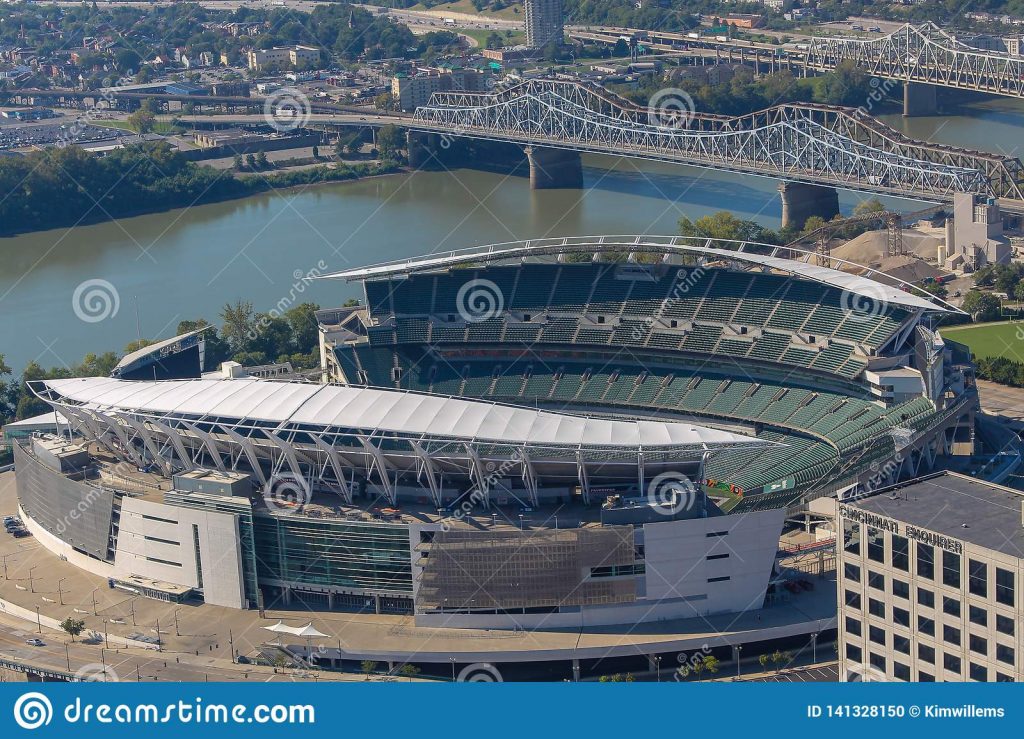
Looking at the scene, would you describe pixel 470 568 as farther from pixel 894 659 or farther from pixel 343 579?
pixel 894 659

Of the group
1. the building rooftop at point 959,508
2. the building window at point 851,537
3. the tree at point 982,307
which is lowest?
the tree at point 982,307

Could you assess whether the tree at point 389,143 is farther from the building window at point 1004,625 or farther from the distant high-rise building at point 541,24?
the building window at point 1004,625

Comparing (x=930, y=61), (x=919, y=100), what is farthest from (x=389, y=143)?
(x=930, y=61)

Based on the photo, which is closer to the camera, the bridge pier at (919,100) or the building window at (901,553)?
the building window at (901,553)

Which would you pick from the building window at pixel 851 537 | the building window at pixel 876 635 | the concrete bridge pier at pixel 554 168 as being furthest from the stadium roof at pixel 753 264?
the concrete bridge pier at pixel 554 168

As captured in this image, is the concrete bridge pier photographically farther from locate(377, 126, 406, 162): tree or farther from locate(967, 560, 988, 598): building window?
locate(967, 560, 988, 598): building window

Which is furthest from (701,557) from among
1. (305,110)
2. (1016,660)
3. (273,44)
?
(273,44)
